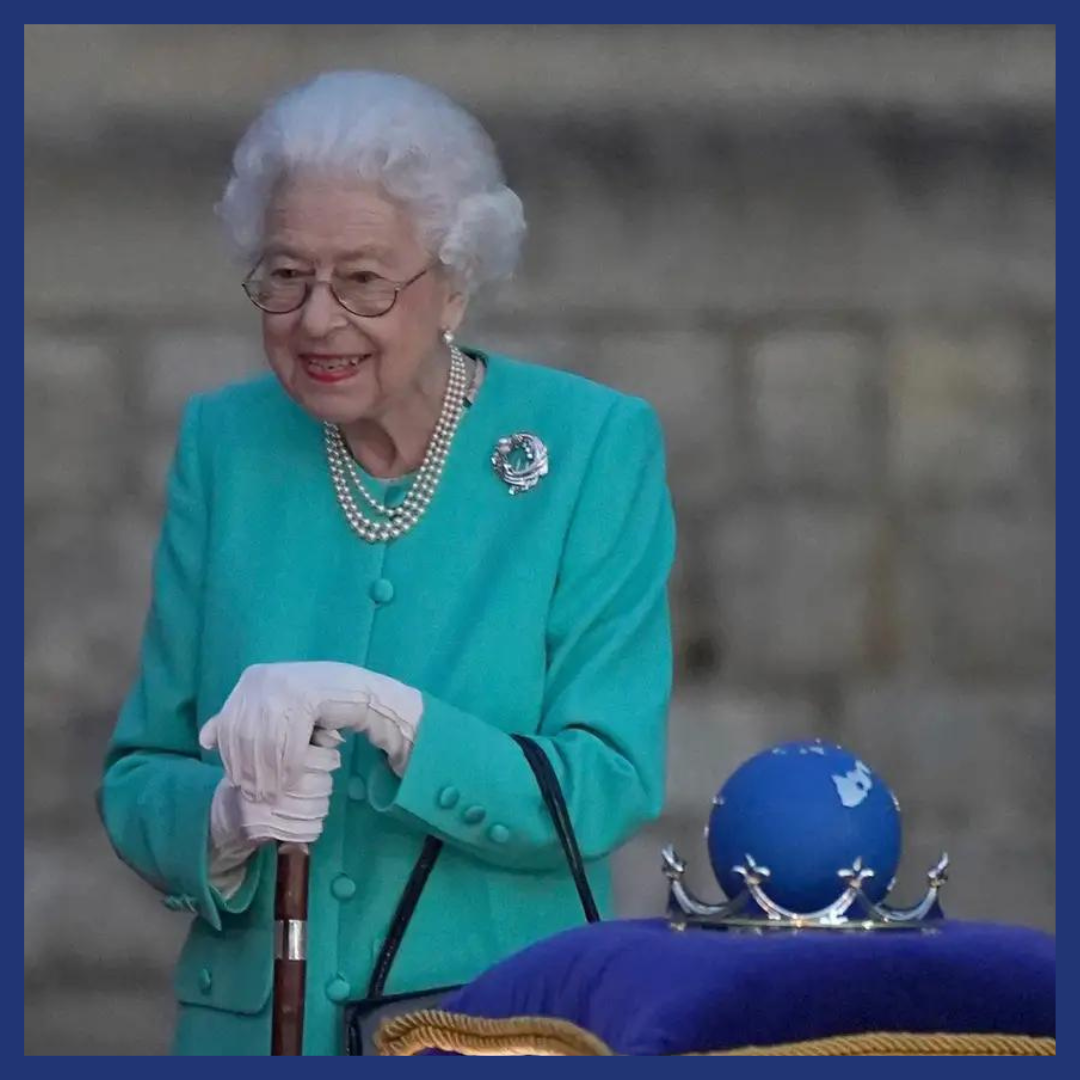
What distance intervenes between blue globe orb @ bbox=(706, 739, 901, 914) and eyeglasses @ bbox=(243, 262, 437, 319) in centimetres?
79

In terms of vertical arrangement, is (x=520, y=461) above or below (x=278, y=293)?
below

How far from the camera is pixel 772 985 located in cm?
228

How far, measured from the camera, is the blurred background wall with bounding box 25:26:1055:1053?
4.73 m

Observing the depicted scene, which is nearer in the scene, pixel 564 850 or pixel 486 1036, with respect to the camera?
pixel 486 1036

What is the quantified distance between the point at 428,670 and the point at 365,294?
393mm

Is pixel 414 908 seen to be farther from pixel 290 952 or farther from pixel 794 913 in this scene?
pixel 794 913

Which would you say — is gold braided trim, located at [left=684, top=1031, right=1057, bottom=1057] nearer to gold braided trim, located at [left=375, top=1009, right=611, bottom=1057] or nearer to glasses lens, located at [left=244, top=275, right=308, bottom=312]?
gold braided trim, located at [left=375, top=1009, right=611, bottom=1057]

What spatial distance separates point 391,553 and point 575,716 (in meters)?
0.28

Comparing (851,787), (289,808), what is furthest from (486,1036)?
(289,808)

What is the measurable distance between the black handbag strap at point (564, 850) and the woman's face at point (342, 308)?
0.40 metres

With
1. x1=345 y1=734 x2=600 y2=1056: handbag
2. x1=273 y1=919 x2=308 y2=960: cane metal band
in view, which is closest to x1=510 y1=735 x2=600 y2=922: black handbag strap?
x1=345 y1=734 x2=600 y2=1056: handbag

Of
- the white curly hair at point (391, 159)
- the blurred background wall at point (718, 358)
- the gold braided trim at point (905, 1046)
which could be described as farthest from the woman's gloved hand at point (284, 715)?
the blurred background wall at point (718, 358)

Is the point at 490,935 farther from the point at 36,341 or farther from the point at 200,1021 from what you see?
the point at 36,341

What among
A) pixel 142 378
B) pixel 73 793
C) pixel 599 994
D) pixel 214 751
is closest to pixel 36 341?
pixel 142 378
